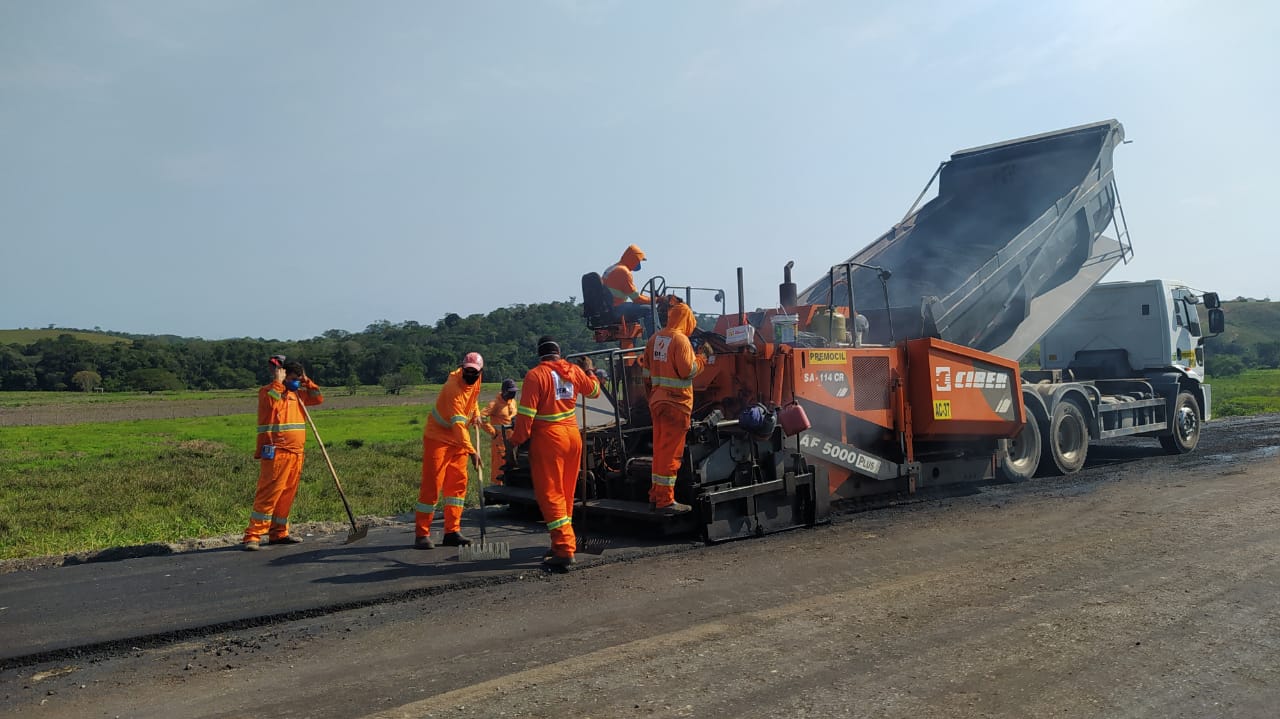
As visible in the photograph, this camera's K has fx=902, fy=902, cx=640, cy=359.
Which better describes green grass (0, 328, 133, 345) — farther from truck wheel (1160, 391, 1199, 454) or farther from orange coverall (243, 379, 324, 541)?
truck wheel (1160, 391, 1199, 454)

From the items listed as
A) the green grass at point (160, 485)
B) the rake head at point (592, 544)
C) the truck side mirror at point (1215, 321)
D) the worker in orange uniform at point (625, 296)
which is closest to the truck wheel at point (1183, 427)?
the truck side mirror at point (1215, 321)

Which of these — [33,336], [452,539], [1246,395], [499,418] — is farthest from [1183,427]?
[33,336]

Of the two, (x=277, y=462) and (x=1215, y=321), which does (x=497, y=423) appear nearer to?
(x=277, y=462)

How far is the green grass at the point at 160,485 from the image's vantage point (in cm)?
920

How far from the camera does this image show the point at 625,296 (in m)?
10.0

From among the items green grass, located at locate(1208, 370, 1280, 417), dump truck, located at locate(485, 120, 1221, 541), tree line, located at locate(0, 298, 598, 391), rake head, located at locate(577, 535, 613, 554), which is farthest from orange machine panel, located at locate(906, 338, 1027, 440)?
tree line, located at locate(0, 298, 598, 391)

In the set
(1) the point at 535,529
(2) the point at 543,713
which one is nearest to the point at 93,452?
(1) the point at 535,529

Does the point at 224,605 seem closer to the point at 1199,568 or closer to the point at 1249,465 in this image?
the point at 1199,568

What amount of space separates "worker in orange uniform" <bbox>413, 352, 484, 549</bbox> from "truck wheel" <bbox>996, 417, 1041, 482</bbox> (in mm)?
6287

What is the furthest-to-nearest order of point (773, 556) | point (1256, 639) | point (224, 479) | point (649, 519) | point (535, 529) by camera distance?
point (224, 479) < point (535, 529) < point (649, 519) < point (773, 556) < point (1256, 639)

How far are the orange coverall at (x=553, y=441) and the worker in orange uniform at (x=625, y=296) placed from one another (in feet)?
10.9

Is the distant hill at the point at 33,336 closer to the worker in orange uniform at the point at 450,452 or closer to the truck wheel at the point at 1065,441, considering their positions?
the worker in orange uniform at the point at 450,452

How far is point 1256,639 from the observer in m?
4.44

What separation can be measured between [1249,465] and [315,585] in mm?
10953
